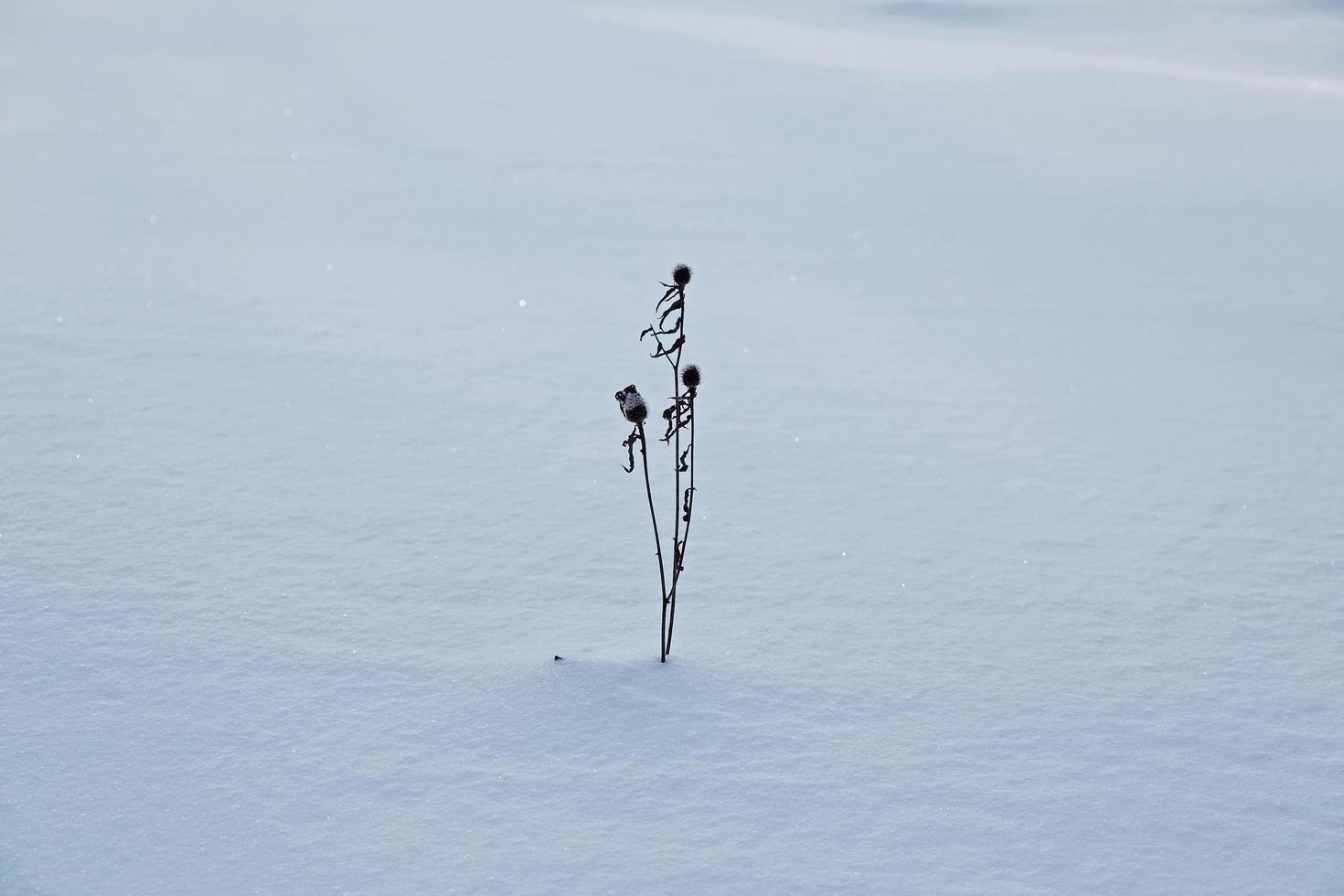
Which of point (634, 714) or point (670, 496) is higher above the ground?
point (670, 496)

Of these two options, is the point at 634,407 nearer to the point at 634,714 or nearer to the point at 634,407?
the point at 634,407

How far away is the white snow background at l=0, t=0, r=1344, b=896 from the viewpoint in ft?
6.52

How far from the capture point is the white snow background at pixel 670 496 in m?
1.99

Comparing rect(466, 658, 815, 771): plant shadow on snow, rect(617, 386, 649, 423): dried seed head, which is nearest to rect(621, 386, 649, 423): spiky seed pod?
rect(617, 386, 649, 423): dried seed head

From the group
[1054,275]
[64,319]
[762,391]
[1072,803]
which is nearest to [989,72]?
[1054,275]

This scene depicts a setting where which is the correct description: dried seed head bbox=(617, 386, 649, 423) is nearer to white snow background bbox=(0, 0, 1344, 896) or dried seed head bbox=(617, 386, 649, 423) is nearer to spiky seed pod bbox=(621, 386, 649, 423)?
spiky seed pod bbox=(621, 386, 649, 423)

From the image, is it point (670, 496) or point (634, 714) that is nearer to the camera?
point (634, 714)

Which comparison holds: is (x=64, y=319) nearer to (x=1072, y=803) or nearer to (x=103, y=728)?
(x=103, y=728)

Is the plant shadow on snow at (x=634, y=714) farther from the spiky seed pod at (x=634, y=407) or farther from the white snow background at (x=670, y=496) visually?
the spiky seed pod at (x=634, y=407)

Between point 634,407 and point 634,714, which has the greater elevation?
point 634,407

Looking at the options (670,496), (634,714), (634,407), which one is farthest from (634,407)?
(670,496)

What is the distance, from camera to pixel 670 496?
10.7ft

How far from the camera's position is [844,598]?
2.65 m

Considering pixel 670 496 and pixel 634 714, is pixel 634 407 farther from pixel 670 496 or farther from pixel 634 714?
pixel 670 496
